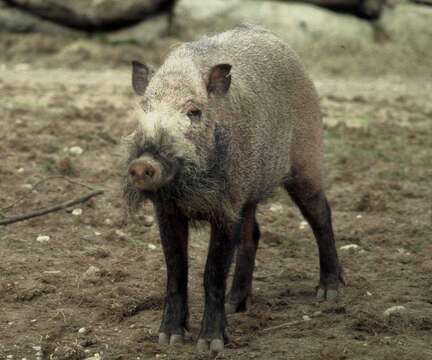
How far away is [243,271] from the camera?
228 inches

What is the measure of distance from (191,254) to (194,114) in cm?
216

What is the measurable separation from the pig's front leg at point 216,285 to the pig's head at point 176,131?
1.26 ft

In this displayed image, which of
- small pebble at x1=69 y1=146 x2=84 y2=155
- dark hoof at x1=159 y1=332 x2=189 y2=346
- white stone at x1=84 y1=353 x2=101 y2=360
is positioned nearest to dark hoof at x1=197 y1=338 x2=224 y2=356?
dark hoof at x1=159 y1=332 x2=189 y2=346

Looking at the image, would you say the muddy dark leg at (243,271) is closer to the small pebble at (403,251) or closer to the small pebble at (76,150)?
the small pebble at (403,251)

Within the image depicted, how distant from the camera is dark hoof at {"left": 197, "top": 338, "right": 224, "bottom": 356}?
4.87m

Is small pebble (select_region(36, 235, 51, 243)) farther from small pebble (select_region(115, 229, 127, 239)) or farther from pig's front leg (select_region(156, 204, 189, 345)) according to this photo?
Answer: pig's front leg (select_region(156, 204, 189, 345))

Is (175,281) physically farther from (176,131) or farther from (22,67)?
(22,67)

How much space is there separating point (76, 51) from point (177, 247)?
9.03m

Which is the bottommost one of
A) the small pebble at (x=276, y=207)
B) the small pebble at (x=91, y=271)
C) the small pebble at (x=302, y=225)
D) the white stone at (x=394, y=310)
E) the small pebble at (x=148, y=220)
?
the small pebble at (x=276, y=207)

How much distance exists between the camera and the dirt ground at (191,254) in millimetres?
5004

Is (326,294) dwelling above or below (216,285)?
below

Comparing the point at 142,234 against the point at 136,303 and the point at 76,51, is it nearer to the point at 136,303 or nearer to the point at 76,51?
the point at 136,303

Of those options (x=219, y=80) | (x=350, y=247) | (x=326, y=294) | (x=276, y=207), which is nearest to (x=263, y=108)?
(x=219, y=80)

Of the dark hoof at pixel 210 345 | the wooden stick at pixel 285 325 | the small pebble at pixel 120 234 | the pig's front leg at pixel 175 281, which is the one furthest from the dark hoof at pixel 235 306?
the small pebble at pixel 120 234
